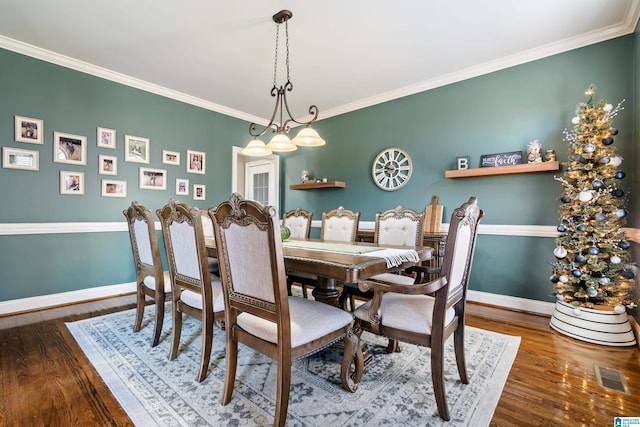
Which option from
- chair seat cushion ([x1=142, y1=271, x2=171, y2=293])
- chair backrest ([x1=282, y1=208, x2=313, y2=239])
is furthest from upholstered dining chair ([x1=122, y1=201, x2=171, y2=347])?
chair backrest ([x1=282, y1=208, x2=313, y2=239])

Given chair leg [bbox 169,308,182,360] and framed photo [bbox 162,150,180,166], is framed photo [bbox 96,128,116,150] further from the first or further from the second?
chair leg [bbox 169,308,182,360]

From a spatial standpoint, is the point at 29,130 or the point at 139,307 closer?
the point at 139,307

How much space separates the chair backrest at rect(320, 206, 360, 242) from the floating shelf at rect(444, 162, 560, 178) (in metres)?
1.29

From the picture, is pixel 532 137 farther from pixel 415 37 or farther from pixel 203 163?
pixel 203 163

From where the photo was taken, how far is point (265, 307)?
1.32 metres

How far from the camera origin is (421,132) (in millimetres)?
3766

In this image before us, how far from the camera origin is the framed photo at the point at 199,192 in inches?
169

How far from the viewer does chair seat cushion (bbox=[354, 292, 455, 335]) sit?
1438mm

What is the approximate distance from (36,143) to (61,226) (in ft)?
2.91

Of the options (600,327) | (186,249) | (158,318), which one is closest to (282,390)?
(186,249)

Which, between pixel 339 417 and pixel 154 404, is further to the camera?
pixel 154 404

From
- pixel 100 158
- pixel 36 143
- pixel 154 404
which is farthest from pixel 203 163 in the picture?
pixel 154 404

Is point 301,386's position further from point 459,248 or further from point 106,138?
point 106,138

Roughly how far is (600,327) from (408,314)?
1.89 m
